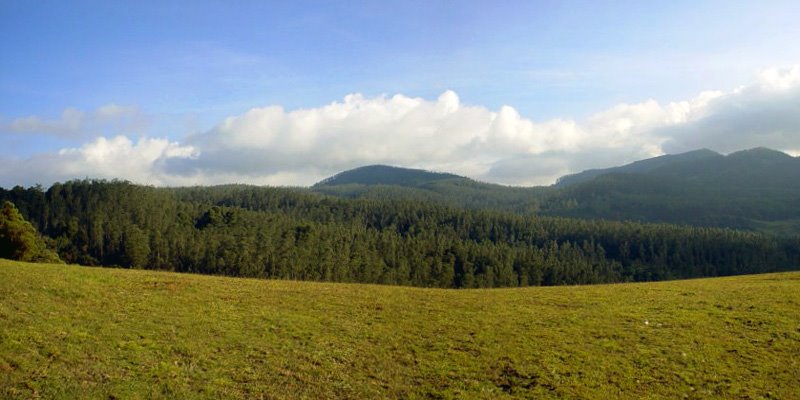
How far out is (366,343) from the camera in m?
26.5

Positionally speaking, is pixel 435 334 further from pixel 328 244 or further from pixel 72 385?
pixel 328 244

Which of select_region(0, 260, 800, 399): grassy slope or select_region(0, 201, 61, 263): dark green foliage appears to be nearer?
select_region(0, 260, 800, 399): grassy slope

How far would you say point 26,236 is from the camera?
220ft

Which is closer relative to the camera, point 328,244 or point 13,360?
point 13,360

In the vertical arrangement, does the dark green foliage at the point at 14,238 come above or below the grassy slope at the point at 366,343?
above

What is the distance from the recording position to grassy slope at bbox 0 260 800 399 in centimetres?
2014

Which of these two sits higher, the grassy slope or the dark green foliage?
the dark green foliage

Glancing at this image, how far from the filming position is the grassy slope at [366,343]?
20.1 m

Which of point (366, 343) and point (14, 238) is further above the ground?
point (14, 238)

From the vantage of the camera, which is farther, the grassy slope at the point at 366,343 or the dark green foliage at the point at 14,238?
the dark green foliage at the point at 14,238

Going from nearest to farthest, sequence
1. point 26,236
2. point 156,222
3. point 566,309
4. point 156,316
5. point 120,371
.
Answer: point 120,371 < point 156,316 < point 566,309 < point 26,236 < point 156,222

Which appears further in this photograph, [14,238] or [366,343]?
[14,238]

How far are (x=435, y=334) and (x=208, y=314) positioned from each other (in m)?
13.5

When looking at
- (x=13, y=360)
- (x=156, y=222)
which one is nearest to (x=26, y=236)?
(x=13, y=360)
